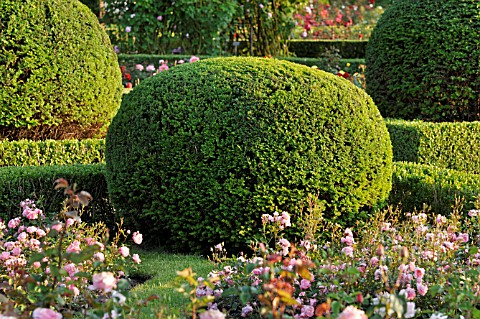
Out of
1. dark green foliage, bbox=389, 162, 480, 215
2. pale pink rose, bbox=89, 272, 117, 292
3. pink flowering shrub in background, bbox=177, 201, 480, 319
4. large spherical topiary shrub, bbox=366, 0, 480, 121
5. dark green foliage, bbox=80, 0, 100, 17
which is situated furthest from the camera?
dark green foliage, bbox=80, 0, 100, 17

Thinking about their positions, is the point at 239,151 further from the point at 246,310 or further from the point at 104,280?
the point at 104,280

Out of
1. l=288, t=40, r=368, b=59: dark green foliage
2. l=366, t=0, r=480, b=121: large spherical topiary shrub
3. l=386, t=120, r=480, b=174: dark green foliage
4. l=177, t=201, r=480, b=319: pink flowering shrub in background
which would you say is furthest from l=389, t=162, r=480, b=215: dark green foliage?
l=288, t=40, r=368, b=59: dark green foliage

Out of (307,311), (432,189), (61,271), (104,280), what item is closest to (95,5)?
(432,189)

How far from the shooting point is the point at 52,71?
742 cm

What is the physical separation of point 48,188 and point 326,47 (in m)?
11.6

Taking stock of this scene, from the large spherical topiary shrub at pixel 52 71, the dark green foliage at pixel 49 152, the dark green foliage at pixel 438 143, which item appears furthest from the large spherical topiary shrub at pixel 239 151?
the large spherical topiary shrub at pixel 52 71

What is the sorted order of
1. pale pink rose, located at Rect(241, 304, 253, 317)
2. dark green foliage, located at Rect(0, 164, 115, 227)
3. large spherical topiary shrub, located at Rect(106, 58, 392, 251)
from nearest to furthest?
pale pink rose, located at Rect(241, 304, 253, 317) < large spherical topiary shrub, located at Rect(106, 58, 392, 251) < dark green foliage, located at Rect(0, 164, 115, 227)

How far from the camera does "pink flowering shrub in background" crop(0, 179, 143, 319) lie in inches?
106

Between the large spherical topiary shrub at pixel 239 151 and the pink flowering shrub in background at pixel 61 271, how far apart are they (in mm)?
566

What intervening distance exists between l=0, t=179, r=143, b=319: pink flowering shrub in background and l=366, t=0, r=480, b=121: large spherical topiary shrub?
4.20 m

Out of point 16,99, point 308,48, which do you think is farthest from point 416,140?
point 308,48

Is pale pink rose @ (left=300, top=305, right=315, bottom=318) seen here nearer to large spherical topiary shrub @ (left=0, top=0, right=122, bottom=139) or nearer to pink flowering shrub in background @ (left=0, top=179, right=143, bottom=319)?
pink flowering shrub in background @ (left=0, top=179, right=143, bottom=319)

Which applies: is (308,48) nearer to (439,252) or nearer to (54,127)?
(54,127)

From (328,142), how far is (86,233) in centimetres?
194
